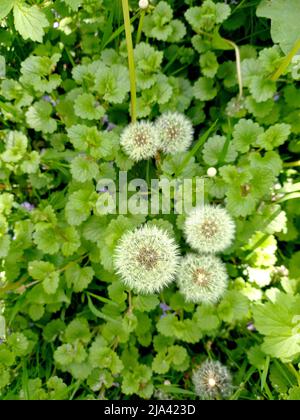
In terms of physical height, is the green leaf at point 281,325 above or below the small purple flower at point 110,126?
below

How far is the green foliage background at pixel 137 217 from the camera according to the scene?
84.8 inches

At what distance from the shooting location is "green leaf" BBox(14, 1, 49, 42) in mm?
1827

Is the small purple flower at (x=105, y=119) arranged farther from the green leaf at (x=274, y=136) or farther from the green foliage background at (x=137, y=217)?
the green leaf at (x=274, y=136)

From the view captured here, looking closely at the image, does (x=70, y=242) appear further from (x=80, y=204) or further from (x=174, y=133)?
(x=174, y=133)

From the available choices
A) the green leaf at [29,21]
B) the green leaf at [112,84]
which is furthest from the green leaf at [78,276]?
the green leaf at [29,21]

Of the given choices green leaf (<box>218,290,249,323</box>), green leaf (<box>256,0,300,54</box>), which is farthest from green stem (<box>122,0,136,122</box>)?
green leaf (<box>218,290,249,323</box>)

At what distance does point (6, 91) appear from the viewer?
93.7 inches

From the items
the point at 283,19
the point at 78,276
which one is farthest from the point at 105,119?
the point at 283,19

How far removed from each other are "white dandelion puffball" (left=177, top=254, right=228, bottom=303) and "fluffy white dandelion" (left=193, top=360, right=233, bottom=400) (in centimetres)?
45

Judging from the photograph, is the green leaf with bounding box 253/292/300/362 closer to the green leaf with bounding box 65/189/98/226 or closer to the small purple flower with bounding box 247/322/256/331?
the small purple flower with bounding box 247/322/256/331

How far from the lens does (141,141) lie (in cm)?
215

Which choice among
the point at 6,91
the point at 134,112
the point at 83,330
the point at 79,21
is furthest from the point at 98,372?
the point at 79,21

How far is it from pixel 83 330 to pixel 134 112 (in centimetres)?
109

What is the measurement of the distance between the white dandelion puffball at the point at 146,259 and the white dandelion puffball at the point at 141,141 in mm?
390
